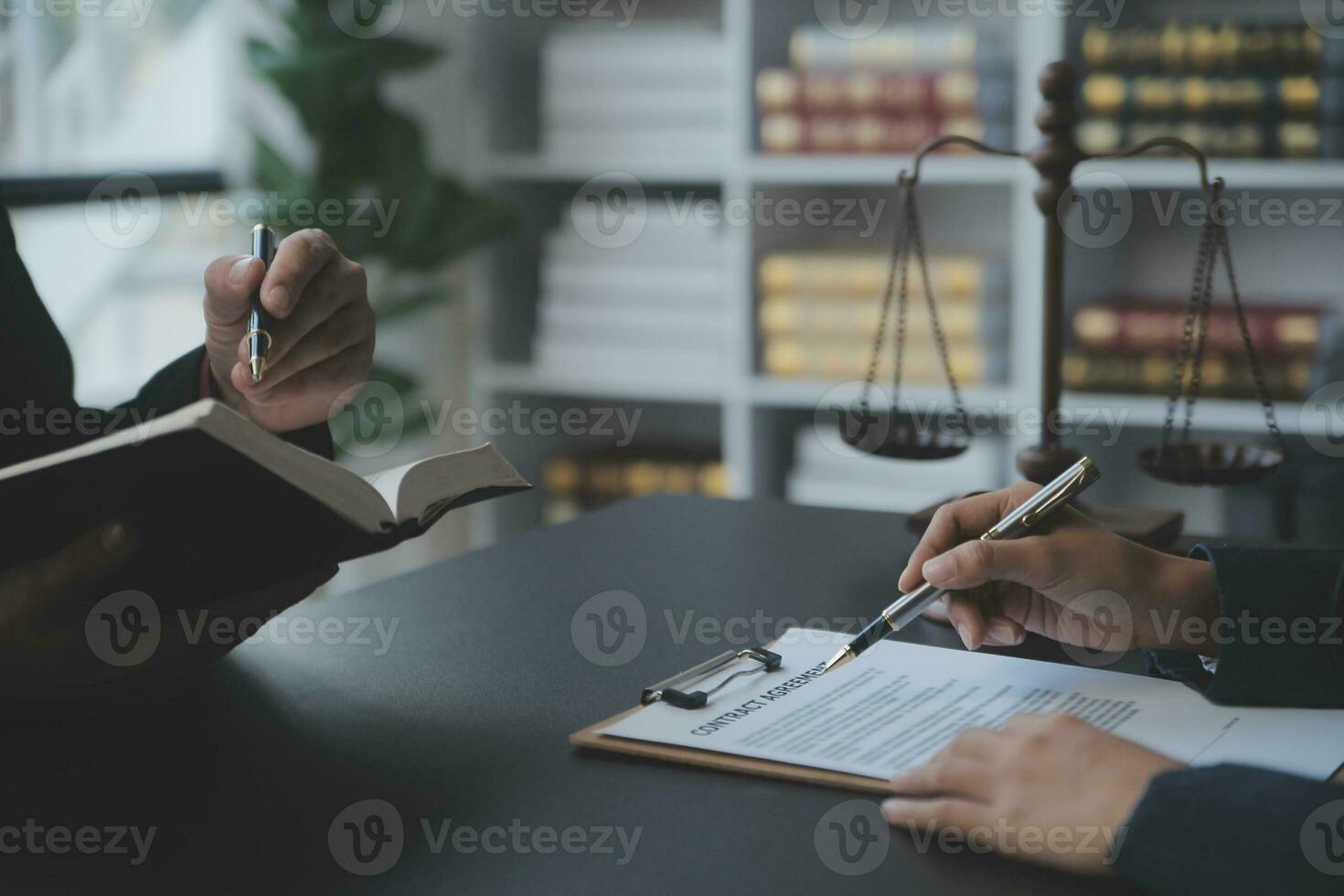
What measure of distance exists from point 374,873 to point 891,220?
248 centimetres

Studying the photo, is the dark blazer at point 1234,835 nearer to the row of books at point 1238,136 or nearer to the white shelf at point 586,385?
the row of books at point 1238,136

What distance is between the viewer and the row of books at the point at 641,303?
2.87 meters

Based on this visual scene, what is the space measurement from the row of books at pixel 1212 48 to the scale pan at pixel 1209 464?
1.19 meters

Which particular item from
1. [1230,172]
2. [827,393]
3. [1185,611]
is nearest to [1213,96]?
[1230,172]

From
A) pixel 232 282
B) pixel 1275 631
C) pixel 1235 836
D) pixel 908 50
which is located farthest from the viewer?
pixel 908 50

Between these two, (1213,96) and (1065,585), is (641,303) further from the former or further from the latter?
(1065,585)

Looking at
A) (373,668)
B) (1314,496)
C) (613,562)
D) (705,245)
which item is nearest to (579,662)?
(373,668)

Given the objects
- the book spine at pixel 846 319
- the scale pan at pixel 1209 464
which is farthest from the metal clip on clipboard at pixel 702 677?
the book spine at pixel 846 319

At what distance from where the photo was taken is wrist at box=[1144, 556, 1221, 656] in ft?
3.17

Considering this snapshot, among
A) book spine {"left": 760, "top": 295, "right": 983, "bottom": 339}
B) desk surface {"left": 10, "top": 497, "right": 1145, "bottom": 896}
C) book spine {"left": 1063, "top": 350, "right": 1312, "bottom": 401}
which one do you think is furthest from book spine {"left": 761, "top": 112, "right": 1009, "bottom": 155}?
desk surface {"left": 10, "top": 497, "right": 1145, "bottom": 896}

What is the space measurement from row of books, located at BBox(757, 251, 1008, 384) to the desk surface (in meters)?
1.41

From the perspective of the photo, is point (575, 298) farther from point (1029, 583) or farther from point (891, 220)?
point (1029, 583)

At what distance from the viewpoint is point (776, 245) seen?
9.50ft

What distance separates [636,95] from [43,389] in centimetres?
179
